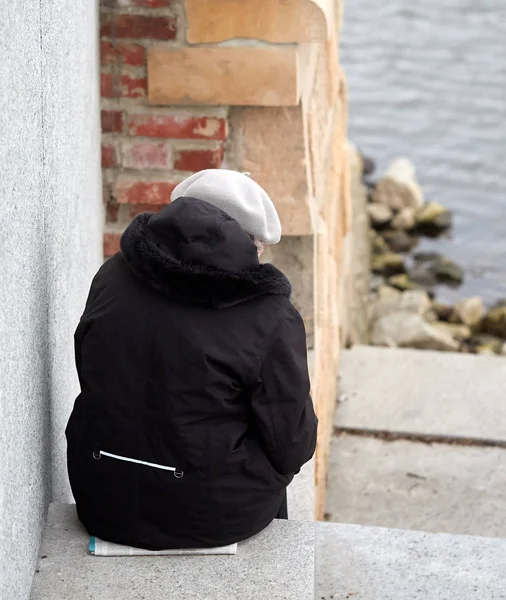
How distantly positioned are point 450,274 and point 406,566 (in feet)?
19.5

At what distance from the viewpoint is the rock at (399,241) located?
911 cm

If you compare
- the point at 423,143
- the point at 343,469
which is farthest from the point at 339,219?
the point at 423,143

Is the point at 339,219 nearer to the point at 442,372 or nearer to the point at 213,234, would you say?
the point at 442,372

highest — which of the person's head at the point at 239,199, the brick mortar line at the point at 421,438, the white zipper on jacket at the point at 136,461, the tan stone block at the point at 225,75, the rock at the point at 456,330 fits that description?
the tan stone block at the point at 225,75

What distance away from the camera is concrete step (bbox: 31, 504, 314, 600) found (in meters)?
2.14

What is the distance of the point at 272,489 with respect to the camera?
2.29 m

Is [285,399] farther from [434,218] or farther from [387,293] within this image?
[434,218]

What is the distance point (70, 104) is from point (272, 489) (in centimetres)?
104

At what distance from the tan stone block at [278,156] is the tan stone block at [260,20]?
9.1 inches

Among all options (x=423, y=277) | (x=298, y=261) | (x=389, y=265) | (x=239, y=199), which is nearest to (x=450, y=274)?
(x=423, y=277)

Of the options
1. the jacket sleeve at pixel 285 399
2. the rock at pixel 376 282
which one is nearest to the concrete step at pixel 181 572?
the jacket sleeve at pixel 285 399

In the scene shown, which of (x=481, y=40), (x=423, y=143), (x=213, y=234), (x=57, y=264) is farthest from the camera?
(x=481, y=40)

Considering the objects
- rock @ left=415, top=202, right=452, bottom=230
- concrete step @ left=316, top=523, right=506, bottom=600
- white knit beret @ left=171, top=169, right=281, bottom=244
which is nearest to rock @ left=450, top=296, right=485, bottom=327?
rock @ left=415, top=202, right=452, bottom=230

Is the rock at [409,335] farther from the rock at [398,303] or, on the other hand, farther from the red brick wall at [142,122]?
the red brick wall at [142,122]
